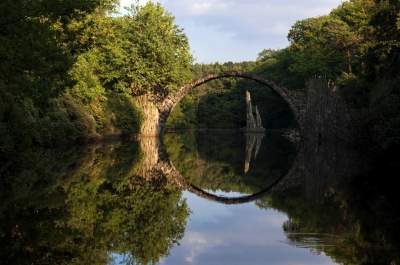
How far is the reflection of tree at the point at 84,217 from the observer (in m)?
7.11

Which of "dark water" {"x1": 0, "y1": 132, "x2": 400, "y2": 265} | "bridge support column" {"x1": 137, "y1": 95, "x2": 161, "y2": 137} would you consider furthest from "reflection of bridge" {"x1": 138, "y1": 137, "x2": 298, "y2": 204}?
"bridge support column" {"x1": 137, "y1": 95, "x2": 161, "y2": 137}

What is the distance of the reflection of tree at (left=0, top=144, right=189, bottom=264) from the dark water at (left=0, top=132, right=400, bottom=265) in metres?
0.02

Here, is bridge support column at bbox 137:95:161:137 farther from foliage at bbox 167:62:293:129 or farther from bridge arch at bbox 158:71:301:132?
foliage at bbox 167:62:293:129

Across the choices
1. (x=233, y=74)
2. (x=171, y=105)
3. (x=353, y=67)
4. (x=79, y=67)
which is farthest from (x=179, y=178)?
(x=353, y=67)

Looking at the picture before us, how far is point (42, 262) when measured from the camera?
258 inches

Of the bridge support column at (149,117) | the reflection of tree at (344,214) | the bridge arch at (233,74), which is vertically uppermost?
the bridge arch at (233,74)

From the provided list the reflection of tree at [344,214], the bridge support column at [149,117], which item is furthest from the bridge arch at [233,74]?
the reflection of tree at [344,214]

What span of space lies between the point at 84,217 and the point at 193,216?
208 centimetres

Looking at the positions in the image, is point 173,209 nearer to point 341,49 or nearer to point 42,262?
point 42,262

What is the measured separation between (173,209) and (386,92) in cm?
1559

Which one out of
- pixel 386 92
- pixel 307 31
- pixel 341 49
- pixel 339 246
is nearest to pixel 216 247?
pixel 339 246

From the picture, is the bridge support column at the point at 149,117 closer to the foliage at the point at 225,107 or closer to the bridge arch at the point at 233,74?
the bridge arch at the point at 233,74

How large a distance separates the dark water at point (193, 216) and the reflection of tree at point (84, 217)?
2 centimetres

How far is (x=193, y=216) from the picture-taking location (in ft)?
34.2
